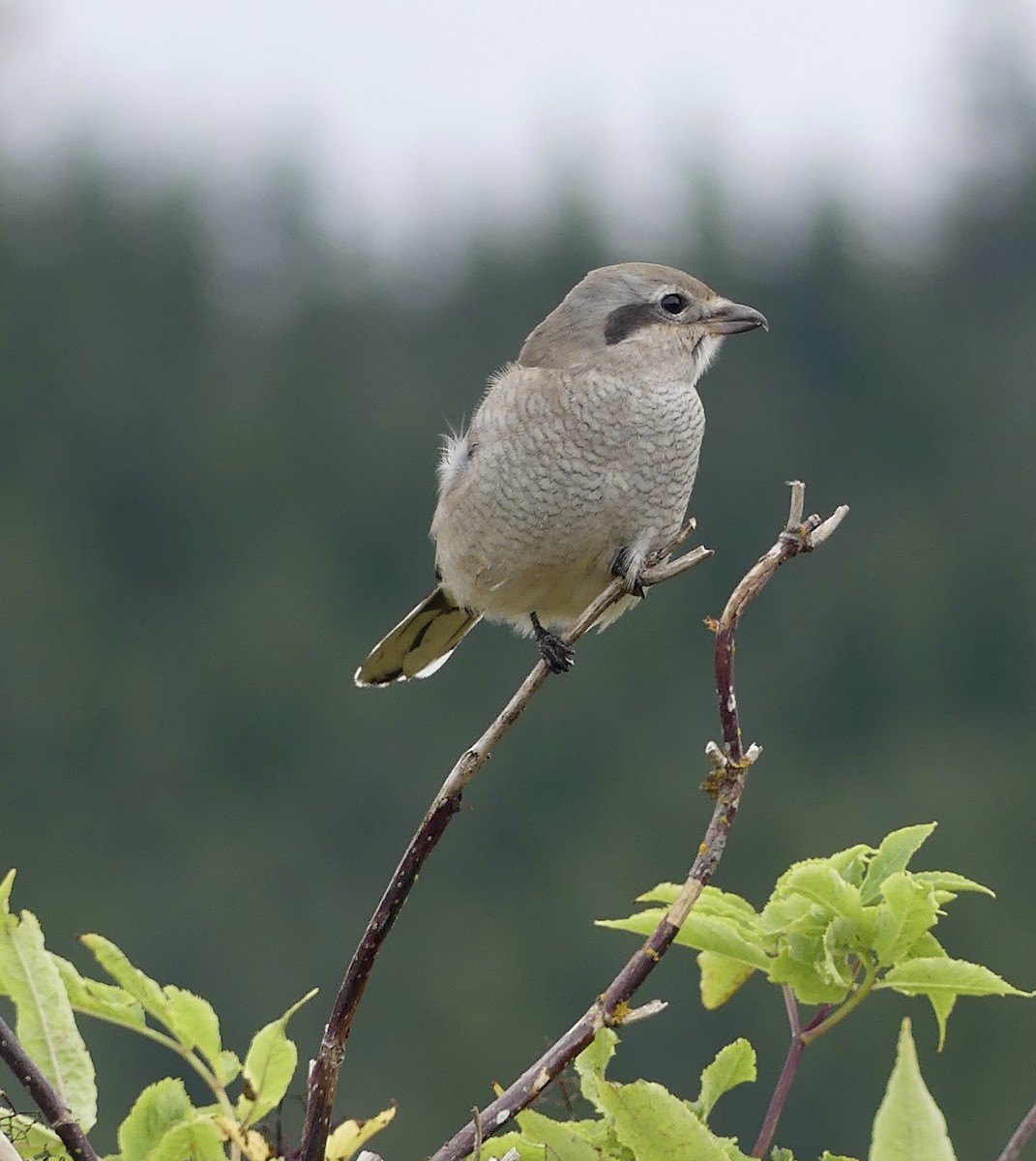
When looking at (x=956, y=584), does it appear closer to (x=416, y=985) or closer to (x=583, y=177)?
(x=583, y=177)

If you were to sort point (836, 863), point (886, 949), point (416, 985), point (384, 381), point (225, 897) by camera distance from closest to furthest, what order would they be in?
1. point (886, 949)
2. point (836, 863)
3. point (416, 985)
4. point (225, 897)
5. point (384, 381)

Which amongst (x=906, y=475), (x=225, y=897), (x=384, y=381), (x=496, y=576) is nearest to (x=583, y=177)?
(x=384, y=381)

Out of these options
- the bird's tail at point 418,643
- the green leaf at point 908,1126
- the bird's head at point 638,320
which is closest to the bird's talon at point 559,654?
the bird's head at point 638,320

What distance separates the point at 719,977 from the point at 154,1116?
506mm

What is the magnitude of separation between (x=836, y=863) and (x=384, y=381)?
56.8 meters

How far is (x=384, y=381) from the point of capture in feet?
191

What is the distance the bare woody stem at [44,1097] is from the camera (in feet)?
4.87

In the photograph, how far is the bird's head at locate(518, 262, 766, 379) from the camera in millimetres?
4414

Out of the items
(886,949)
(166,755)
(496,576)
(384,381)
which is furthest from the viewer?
(384,381)

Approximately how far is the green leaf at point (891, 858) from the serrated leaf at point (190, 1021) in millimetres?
545

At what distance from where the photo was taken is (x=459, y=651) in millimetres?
42938

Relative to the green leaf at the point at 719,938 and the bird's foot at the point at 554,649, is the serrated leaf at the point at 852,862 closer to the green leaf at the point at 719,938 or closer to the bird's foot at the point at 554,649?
the green leaf at the point at 719,938

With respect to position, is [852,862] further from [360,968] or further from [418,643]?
[418,643]

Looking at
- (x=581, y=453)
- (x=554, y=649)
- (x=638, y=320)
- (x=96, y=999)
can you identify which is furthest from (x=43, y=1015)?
(x=638, y=320)
